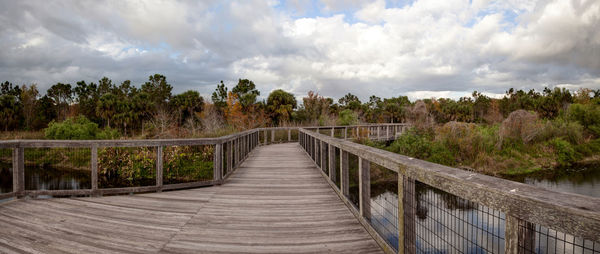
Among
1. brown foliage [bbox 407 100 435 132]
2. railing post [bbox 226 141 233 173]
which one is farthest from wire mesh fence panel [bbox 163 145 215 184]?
brown foliage [bbox 407 100 435 132]

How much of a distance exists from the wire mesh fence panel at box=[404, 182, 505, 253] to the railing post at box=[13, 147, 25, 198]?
612 cm

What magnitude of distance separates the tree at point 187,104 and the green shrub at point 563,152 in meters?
37.9

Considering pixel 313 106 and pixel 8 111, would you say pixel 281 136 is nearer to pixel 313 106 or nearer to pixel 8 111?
pixel 313 106

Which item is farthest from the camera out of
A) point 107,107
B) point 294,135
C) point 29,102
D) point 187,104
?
point 29,102

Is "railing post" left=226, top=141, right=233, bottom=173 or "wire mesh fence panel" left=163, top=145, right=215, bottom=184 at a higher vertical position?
"railing post" left=226, top=141, right=233, bottom=173

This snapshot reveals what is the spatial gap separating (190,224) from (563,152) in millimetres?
26641

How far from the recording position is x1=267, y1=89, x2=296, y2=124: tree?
38.3 meters

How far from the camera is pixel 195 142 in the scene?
17.8 feet

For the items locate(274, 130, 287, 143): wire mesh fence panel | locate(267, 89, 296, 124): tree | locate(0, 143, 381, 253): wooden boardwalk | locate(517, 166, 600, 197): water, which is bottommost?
locate(517, 166, 600, 197): water

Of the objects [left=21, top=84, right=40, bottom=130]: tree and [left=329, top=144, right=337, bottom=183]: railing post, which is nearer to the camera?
[left=329, top=144, right=337, bottom=183]: railing post

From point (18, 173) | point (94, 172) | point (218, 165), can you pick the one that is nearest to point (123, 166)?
point (18, 173)

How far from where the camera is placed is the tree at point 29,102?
4081cm

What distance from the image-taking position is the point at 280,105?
1523 inches

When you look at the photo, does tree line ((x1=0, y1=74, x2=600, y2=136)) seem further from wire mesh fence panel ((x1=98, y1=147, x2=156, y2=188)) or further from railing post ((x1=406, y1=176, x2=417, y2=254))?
railing post ((x1=406, y1=176, x2=417, y2=254))
